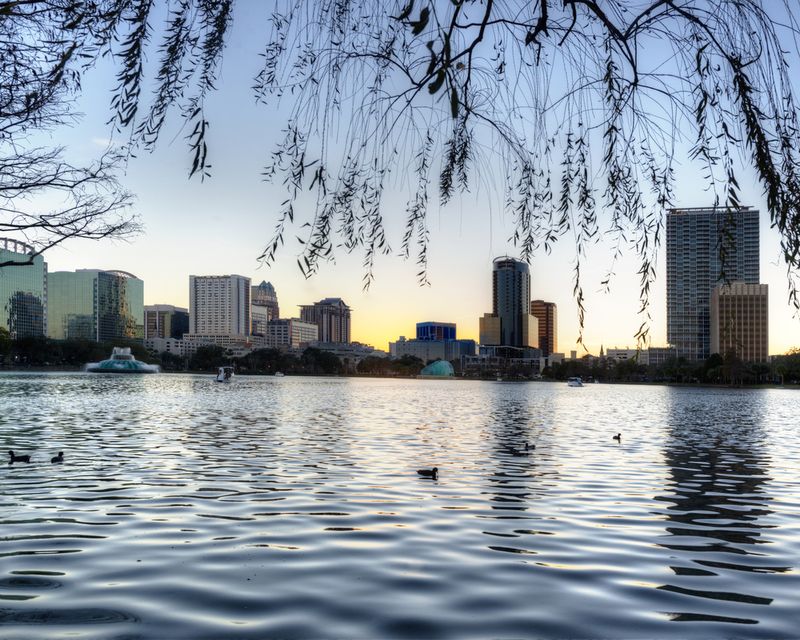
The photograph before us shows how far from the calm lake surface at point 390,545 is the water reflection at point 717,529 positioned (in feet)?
0.19

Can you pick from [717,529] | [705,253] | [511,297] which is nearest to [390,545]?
[511,297]

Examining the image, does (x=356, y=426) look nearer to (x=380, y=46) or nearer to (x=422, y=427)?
(x=422, y=427)

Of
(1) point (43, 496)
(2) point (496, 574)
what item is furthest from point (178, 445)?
(2) point (496, 574)

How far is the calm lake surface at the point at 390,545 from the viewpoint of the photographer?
813 cm

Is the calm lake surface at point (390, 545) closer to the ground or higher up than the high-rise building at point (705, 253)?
closer to the ground

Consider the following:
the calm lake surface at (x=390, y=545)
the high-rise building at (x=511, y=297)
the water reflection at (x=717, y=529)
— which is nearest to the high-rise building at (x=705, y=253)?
the high-rise building at (x=511, y=297)

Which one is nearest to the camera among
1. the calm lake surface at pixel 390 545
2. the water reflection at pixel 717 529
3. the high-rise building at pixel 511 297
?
the high-rise building at pixel 511 297

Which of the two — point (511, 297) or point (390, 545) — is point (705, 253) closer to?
point (511, 297)

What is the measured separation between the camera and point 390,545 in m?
11.6

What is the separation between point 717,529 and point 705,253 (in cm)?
996

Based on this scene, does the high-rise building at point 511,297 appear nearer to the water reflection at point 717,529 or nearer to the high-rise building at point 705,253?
the high-rise building at point 705,253

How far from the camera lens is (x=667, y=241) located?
592 cm

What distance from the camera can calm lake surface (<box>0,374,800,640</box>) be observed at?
813 centimetres

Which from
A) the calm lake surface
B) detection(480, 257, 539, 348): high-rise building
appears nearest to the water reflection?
the calm lake surface
